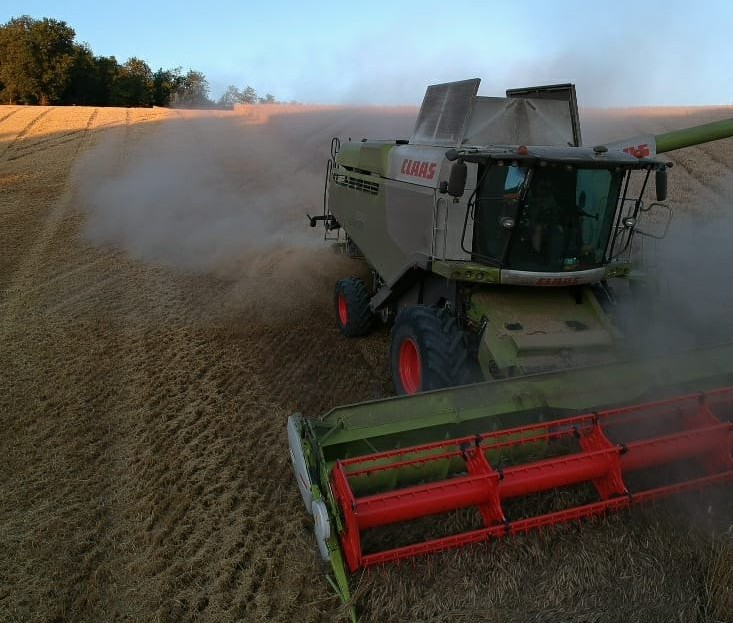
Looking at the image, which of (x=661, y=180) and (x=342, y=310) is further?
(x=342, y=310)

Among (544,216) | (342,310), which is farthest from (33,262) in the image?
(544,216)

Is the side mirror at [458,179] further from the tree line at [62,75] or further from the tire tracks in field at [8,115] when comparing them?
the tree line at [62,75]

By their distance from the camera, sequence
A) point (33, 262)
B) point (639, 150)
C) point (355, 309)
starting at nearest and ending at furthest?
1. point (639, 150)
2. point (355, 309)
3. point (33, 262)

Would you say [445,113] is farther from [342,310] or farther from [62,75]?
[62,75]

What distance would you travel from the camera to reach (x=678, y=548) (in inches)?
110

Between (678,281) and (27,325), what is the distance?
6.93m

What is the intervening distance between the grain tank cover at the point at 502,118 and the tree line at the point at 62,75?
34.3 metres

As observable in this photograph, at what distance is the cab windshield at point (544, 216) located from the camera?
3711 millimetres

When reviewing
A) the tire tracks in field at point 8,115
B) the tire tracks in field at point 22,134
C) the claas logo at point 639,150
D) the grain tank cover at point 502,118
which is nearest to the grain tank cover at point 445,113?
the grain tank cover at point 502,118

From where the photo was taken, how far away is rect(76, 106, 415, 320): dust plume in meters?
8.13

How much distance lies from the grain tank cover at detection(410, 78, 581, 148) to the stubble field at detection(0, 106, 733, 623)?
2.00m

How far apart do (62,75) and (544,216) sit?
117 feet

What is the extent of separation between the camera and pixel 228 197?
12891mm

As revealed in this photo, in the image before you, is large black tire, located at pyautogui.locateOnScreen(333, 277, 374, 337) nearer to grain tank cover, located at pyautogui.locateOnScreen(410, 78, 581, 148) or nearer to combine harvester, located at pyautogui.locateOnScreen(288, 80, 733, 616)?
combine harvester, located at pyautogui.locateOnScreen(288, 80, 733, 616)
